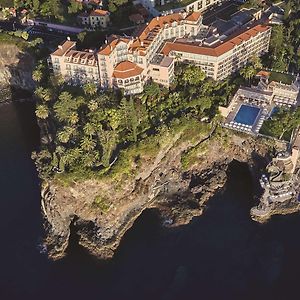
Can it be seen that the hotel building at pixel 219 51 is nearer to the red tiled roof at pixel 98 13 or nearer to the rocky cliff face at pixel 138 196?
the rocky cliff face at pixel 138 196

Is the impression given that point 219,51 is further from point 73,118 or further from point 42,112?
point 42,112

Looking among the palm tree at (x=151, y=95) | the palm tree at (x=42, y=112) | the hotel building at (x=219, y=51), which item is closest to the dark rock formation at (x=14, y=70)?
the palm tree at (x=42, y=112)

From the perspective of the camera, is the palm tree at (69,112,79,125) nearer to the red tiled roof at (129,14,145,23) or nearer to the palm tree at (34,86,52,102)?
the palm tree at (34,86,52,102)

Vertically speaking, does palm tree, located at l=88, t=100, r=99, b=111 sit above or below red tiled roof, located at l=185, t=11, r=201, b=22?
below

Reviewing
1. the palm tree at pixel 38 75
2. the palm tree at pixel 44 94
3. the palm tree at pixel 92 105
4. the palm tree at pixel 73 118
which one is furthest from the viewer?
the palm tree at pixel 38 75

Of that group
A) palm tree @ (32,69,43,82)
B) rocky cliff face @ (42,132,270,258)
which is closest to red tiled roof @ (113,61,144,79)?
rocky cliff face @ (42,132,270,258)

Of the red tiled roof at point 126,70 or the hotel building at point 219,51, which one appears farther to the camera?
the hotel building at point 219,51
